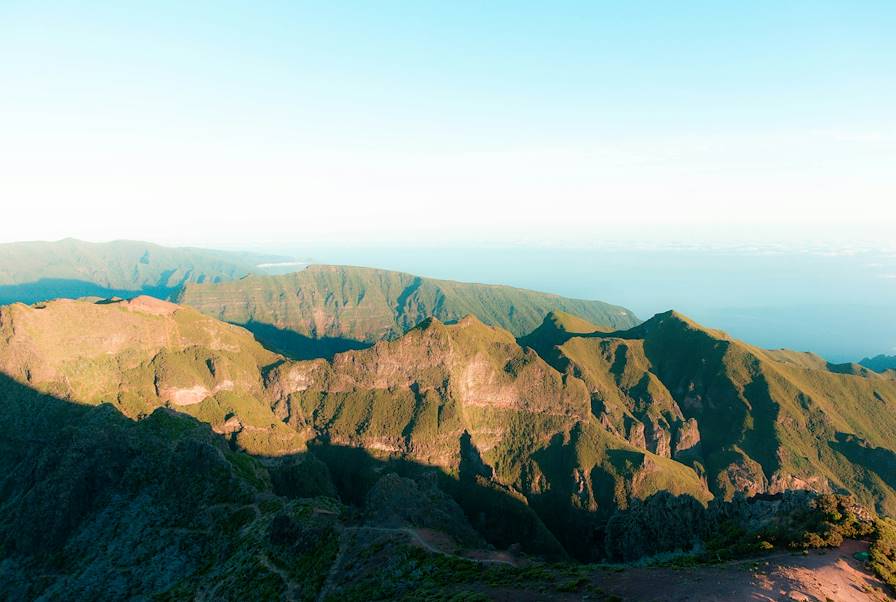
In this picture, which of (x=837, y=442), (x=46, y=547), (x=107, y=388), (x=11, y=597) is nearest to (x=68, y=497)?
(x=46, y=547)

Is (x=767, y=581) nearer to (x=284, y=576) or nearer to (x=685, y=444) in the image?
(x=284, y=576)

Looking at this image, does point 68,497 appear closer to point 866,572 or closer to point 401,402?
point 401,402

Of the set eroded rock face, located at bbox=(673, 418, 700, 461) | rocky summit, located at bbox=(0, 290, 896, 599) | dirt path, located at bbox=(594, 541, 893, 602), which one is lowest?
eroded rock face, located at bbox=(673, 418, 700, 461)

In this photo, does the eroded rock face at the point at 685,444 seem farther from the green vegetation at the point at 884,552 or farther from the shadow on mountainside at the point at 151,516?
the green vegetation at the point at 884,552

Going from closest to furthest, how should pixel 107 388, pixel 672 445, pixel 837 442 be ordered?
1. pixel 107 388
2. pixel 837 442
3. pixel 672 445

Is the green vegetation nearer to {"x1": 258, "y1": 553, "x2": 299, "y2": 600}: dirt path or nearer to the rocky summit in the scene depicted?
the rocky summit

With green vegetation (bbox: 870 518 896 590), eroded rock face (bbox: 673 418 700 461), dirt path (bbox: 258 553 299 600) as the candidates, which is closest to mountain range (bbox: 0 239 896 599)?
dirt path (bbox: 258 553 299 600)

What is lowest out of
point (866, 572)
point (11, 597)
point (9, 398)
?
point (11, 597)

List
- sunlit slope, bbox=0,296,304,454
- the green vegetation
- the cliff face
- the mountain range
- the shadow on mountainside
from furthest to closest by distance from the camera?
1. the cliff face
2. sunlit slope, bbox=0,296,304,454
3. the shadow on mountainside
4. the mountain range
5. the green vegetation
